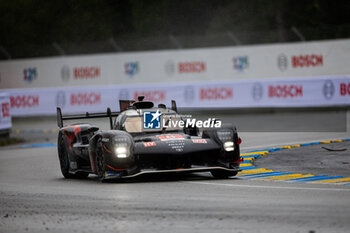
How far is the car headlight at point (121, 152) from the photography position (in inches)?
418

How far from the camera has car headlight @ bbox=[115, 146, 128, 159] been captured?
10.6 meters

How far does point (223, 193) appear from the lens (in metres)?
9.39

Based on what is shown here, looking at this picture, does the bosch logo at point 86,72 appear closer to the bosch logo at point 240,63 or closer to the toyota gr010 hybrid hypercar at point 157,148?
the bosch logo at point 240,63

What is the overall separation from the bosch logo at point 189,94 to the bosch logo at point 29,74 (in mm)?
12323

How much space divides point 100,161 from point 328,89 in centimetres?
1488

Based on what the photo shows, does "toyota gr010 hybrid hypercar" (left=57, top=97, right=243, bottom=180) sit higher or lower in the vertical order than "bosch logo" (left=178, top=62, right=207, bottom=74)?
lower

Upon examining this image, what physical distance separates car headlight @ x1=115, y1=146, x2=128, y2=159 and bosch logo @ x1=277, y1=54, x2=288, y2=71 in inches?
819

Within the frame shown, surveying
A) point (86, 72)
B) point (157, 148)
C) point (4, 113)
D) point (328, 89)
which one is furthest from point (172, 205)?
point (86, 72)

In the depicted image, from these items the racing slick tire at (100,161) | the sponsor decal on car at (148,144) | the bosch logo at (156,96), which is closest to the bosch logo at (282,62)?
the bosch logo at (156,96)

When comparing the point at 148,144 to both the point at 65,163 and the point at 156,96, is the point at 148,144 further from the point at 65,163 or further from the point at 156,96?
the point at 156,96

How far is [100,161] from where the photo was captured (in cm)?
1114

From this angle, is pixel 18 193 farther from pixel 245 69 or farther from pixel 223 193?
pixel 245 69

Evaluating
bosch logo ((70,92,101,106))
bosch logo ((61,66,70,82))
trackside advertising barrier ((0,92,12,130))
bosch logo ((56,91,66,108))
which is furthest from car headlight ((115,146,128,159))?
bosch logo ((61,66,70,82))

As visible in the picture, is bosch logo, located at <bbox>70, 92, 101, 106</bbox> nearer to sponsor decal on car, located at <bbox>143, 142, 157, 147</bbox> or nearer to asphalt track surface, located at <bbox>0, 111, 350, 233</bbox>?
asphalt track surface, located at <bbox>0, 111, 350, 233</bbox>
